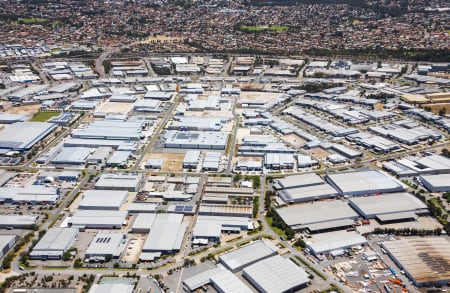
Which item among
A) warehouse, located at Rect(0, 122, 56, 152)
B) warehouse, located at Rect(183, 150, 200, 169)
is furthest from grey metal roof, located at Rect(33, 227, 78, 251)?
Result: warehouse, located at Rect(0, 122, 56, 152)

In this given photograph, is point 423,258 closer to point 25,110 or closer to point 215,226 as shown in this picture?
point 215,226

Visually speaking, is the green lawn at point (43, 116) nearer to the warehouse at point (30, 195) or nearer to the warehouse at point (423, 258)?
the warehouse at point (30, 195)

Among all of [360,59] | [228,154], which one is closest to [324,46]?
[360,59]

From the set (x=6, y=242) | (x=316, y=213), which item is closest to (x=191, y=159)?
(x=316, y=213)

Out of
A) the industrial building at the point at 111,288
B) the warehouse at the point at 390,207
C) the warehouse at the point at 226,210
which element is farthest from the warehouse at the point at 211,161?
the industrial building at the point at 111,288

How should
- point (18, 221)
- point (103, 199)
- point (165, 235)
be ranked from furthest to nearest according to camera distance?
point (103, 199) → point (18, 221) → point (165, 235)

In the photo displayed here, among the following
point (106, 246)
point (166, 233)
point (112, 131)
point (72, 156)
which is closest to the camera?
point (106, 246)
